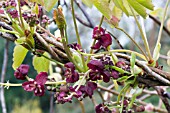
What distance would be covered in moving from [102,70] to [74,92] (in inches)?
1.7

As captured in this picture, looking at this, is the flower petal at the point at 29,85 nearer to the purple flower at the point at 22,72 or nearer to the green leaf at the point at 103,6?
the purple flower at the point at 22,72

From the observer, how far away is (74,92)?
1.29ft

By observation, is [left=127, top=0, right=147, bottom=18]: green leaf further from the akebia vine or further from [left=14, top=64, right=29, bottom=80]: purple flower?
[left=14, top=64, right=29, bottom=80]: purple flower

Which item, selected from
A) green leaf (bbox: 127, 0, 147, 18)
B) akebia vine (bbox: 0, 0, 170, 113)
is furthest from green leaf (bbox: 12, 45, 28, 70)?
green leaf (bbox: 127, 0, 147, 18)

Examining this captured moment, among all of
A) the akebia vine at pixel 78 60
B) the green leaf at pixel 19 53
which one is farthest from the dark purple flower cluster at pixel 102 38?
the green leaf at pixel 19 53

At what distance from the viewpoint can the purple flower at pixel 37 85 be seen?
41 cm

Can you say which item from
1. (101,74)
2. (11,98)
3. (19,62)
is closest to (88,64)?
(101,74)

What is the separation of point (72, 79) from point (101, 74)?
0.12 ft

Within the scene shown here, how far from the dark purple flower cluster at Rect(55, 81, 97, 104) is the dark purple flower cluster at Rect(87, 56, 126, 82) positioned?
0.04ft

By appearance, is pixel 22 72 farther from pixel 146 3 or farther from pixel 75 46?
pixel 146 3

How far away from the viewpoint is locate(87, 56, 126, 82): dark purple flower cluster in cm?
39

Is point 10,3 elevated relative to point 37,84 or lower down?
elevated

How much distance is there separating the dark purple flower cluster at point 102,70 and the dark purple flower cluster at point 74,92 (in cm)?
1

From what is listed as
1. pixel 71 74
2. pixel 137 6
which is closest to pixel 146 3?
pixel 137 6
